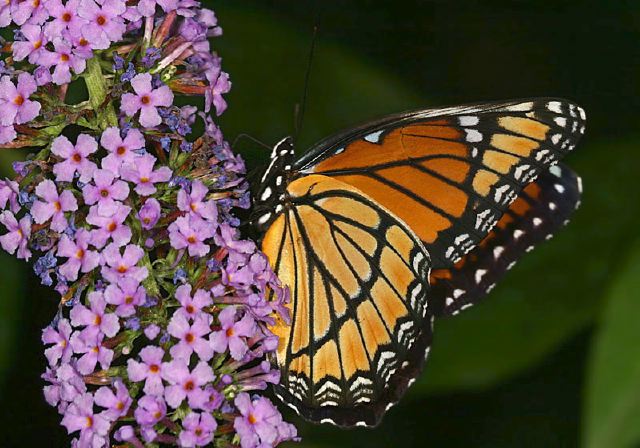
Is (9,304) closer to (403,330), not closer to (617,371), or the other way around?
(403,330)

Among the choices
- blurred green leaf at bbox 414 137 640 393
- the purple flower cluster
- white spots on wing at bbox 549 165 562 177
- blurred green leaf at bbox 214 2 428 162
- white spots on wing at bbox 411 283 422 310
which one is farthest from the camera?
blurred green leaf at bbox 214 2 428 162

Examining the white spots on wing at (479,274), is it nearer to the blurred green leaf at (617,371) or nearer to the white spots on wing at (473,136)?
the blurred green leaf at (617,371)

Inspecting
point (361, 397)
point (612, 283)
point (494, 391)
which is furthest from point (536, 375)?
point (361, 397)

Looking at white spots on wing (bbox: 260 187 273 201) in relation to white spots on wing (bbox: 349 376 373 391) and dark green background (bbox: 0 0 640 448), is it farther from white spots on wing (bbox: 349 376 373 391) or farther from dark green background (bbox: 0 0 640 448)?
dark green background (bbox: 0 0 640 448)

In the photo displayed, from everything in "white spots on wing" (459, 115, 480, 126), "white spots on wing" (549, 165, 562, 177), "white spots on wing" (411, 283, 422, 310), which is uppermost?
"white spots on wing" (459, 115, 480, 126)

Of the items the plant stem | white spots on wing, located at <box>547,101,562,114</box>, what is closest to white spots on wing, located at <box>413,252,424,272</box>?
white spots on wing, located at <box>547,101,562,114</box>

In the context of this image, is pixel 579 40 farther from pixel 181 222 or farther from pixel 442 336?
pixel 181 222
